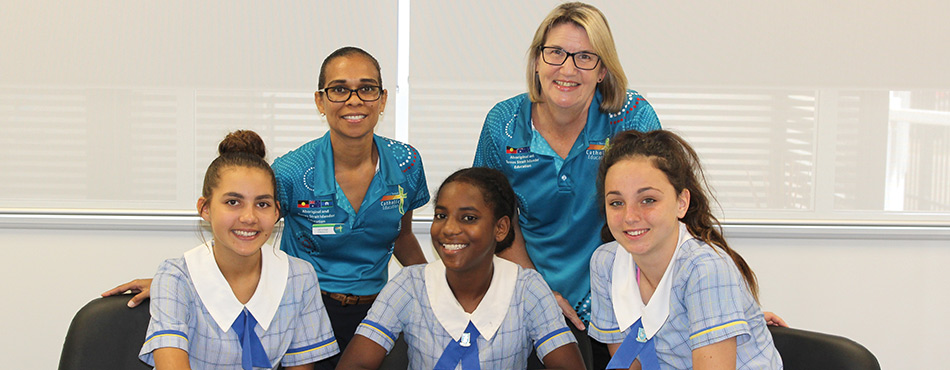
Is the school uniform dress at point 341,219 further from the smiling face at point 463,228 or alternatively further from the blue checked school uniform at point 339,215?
Answer: the smiling face at point 463,228

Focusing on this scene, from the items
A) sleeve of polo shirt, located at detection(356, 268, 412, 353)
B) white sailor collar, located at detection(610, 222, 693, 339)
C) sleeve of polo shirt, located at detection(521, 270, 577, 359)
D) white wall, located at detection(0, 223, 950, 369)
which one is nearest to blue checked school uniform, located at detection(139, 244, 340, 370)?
sleeve of polo shirt, located at detection(356, 268, 412, 353)

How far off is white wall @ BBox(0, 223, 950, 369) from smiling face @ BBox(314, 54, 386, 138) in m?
0.96

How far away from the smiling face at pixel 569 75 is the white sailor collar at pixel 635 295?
0.41 meters

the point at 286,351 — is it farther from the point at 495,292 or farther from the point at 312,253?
the point at 495,292

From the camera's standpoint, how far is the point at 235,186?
1885 millimetres

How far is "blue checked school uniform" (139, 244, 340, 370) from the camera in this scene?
1816 mm

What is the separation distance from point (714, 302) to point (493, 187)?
0.68 metres

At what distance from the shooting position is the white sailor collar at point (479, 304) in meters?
1.94

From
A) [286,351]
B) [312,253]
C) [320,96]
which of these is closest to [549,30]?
[320,96]

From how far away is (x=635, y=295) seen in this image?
1.81 meters

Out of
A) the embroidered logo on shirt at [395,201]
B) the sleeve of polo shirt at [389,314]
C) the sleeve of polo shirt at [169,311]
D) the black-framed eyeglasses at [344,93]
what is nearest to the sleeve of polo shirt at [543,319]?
the sleeve of polo shirt at [389,314]

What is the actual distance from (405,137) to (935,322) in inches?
84.9

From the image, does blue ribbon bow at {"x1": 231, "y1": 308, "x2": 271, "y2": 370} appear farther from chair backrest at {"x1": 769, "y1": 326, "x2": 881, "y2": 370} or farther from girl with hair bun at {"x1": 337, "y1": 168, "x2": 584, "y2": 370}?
chair backrest at {"x1": 769, "y1": 326, "x2": 881, "y2": 370}

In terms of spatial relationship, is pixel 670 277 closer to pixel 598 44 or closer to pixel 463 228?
pixel 463 228
